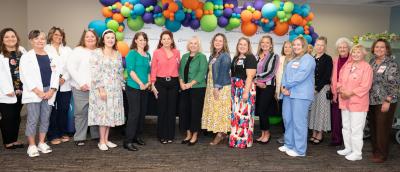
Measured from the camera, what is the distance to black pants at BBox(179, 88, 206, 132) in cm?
404

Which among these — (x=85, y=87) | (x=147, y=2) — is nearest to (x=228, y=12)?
(x=147, y=2)

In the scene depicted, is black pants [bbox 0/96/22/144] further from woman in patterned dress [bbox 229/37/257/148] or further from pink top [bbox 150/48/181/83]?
woman in patterned dress [bbox 229/37/257/148]

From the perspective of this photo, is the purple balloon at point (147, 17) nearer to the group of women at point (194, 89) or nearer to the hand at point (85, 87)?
the group of women at point (194, 89)

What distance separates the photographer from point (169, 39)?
3.91m

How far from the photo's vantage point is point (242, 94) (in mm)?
3887

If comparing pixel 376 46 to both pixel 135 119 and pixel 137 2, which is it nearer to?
pixel 135 119

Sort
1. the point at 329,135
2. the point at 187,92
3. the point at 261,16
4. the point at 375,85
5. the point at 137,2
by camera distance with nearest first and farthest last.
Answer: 1. the point at 375,85
2. the point at 187,92
3. the point at 329,135
4. the point at 137,2
5. the point at 261,16

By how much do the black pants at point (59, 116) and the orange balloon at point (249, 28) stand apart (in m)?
3.10

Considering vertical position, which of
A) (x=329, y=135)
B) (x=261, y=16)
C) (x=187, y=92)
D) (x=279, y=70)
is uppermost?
(x=261, y=16)

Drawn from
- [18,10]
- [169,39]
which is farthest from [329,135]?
[18,10]

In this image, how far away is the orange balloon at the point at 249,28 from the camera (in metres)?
5.63

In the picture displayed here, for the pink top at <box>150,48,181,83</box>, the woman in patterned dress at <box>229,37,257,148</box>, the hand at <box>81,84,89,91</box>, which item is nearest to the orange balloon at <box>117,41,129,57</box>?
the pink top at <box>150,48,181,83</box>

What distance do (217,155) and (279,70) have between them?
4.65ft

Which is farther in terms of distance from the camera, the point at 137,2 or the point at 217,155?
the point at 137,2
